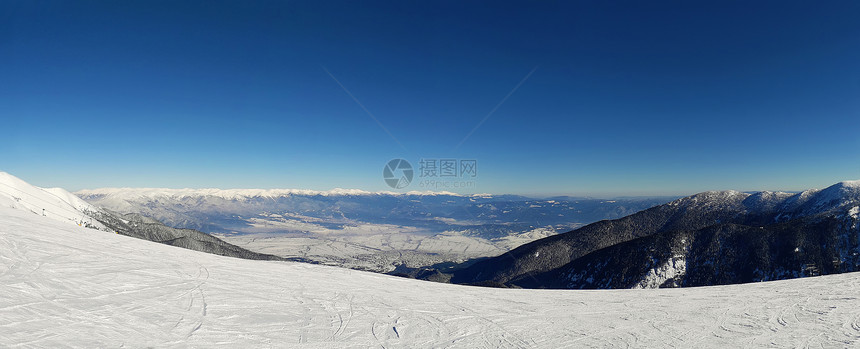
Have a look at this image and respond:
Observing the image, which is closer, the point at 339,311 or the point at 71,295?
the point at 71,295

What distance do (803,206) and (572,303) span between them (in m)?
111

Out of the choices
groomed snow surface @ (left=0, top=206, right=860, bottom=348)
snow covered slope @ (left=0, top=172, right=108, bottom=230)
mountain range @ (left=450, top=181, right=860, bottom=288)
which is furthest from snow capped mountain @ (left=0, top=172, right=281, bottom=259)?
groomed snow surface @ (left=0, top=206, right=860, bottom=348)

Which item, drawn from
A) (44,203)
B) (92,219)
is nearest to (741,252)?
(92,219)

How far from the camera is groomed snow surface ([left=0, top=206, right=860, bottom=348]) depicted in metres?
9.25

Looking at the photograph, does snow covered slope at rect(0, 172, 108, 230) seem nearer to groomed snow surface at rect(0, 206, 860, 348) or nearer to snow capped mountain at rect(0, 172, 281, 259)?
snow capped mountain at rect(0, 172, 281, 259)

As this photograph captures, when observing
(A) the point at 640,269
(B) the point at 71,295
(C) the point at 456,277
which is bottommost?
(C) the point at 456,277

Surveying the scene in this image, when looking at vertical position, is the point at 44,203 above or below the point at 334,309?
above

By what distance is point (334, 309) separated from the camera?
12.2 meters

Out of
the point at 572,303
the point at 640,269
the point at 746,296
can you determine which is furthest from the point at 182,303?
the point at 640,269

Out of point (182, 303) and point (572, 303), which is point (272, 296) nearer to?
point (182, 303)

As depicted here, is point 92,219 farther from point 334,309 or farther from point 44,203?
point 334,309

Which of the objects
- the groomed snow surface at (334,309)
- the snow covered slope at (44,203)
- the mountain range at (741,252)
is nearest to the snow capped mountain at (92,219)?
the snow covered slope at (44,203)

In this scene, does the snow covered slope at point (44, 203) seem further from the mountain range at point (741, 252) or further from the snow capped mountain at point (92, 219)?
the mountain range at point (741, 252)

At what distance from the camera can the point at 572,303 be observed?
49.2 ft
